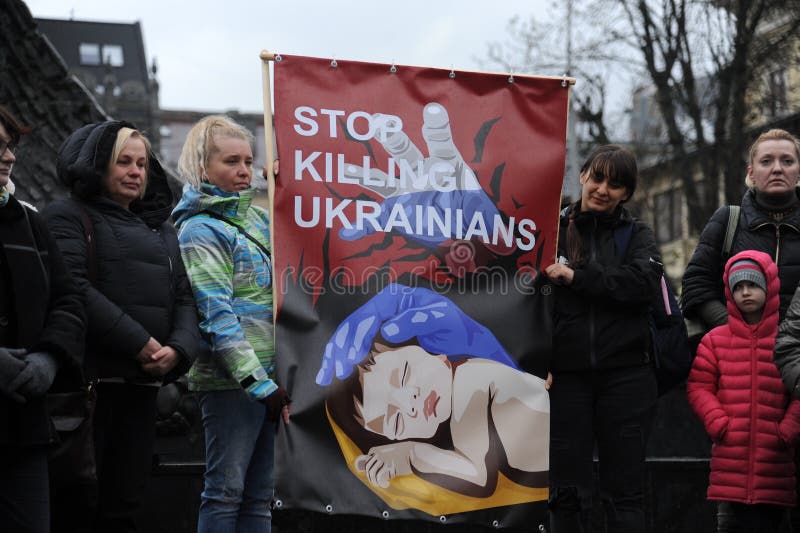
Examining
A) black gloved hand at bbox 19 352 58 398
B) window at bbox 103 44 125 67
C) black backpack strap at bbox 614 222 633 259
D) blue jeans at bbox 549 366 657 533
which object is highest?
window at bbox 103 44 125 67

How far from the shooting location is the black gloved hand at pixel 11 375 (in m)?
3.46

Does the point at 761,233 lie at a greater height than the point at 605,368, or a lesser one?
greater

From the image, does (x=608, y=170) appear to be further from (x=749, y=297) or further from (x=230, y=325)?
(x=230, y=325)

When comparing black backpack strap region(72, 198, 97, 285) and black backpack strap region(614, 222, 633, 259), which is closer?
black backpack strap region(72, 198, 97, 285)

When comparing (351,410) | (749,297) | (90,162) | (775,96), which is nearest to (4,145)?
(90,162)

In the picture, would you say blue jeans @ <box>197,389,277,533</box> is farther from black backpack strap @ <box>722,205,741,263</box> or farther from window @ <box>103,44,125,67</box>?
window @ <box>103,44,125,67</box>

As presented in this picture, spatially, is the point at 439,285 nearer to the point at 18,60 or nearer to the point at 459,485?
the point at 459,485

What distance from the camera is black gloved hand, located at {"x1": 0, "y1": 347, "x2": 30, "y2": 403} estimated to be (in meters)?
3.46

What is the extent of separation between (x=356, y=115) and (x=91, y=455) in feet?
6.35

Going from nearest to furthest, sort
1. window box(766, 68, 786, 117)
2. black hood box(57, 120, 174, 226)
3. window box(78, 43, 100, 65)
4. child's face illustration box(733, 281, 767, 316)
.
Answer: black hood box(57, 120, 174, 226) < child's face illustration box(733, 281, 767, 316) < window box(766, 68, 786, 117) < window box(78, 43, 100, 65)

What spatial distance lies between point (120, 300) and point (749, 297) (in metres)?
2.74

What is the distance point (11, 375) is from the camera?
3467 millimetres

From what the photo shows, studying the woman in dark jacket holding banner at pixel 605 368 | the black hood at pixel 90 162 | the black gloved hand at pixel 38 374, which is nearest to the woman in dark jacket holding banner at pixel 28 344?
the black gloved hand at pixel 38 374

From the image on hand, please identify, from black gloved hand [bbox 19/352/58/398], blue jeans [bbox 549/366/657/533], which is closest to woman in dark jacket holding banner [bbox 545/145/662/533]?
blue jeans [bbox 549/366/657/533]
